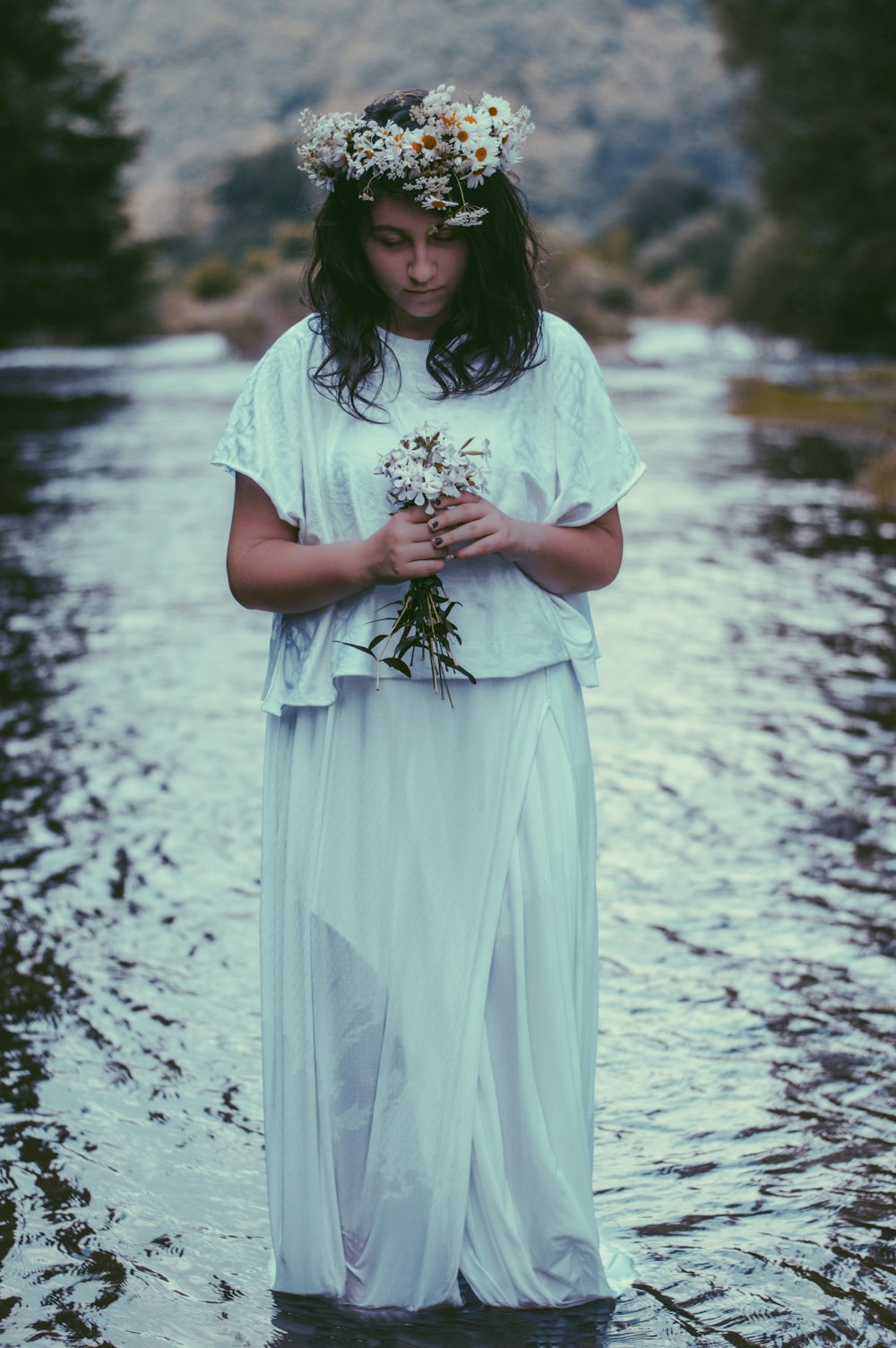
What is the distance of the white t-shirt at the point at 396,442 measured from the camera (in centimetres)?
308

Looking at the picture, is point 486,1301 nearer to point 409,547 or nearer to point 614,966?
point 409,547

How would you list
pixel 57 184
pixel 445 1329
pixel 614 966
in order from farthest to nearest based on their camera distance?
pixel 57 184 → pixel 614 966 → pixel 445 1329

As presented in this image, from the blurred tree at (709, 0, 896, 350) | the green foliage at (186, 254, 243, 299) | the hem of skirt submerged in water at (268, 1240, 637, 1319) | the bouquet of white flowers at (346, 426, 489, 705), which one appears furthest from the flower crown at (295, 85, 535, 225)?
the green foliage at (186, 254, 243, 299)

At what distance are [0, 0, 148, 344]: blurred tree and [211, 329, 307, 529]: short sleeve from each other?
122 ft

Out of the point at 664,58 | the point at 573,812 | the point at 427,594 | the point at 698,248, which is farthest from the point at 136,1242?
the point at 664,58

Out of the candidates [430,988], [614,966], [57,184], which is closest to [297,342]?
[430,988]

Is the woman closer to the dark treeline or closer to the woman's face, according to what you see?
the woman's face

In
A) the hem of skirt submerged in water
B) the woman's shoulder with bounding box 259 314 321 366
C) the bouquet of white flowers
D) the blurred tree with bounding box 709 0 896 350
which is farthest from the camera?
the blurred tree with bounding box 709 0 896 350

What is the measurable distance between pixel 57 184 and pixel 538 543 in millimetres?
41357

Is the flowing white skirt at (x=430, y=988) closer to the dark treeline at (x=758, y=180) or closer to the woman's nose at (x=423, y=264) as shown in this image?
the woman's nose at (x=423, y=264)

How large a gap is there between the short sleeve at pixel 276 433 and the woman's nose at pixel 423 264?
0.86 ft

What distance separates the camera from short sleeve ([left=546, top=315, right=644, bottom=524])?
315cm

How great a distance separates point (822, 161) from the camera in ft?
101

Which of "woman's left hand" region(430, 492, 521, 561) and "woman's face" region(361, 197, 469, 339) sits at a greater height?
"woman's face" region(361, 197, 469, 339)
